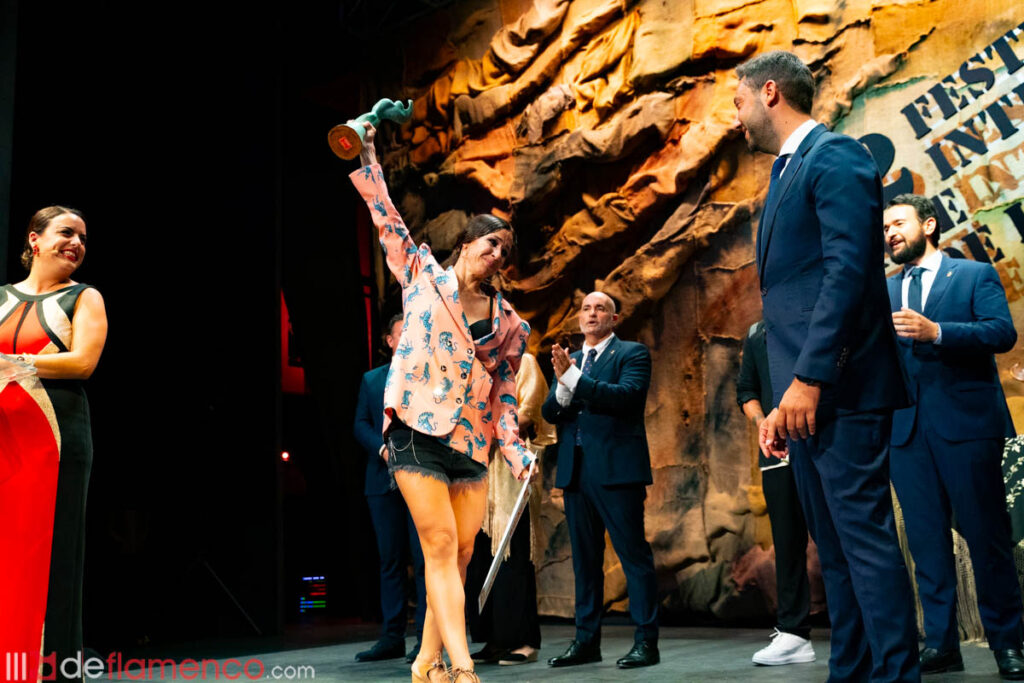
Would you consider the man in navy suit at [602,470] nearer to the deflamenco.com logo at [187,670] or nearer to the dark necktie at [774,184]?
the deflamenco.com logo at [187,670]

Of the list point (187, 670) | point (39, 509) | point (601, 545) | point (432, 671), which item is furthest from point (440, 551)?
point (187, 670)

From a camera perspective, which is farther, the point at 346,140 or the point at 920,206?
the point at 920,206

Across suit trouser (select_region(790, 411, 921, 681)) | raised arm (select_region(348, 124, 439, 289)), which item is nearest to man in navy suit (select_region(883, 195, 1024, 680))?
suit trouser (select_region(790, 411, 921, 681))

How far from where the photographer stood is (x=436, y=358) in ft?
9.50

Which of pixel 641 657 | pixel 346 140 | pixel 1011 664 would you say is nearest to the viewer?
pixel 346 140

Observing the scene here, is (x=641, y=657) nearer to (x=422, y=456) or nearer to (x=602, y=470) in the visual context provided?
(x=602, y=470)

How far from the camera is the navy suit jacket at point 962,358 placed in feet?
11.1

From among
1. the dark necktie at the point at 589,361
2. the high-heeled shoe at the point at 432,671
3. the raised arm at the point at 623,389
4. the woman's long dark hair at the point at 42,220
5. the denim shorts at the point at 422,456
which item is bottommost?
the high-heeled shoe at the point at 432,671

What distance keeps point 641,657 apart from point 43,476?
7.76 feet

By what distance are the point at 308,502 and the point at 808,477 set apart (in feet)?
21.1

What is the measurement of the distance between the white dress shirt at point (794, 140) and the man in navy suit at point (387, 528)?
2.50m

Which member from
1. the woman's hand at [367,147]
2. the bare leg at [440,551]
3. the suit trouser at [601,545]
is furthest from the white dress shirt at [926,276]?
the woman's hand at [367,147]

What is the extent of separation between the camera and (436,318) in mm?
2924

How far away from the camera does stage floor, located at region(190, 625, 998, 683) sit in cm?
349
